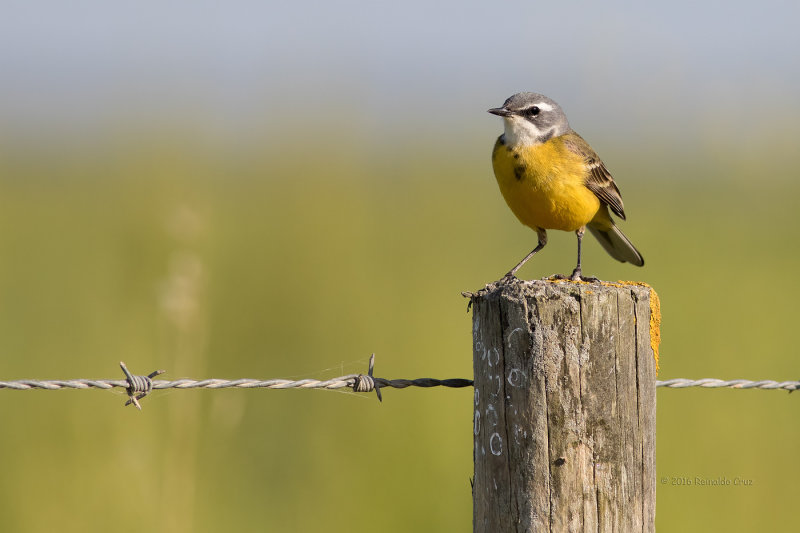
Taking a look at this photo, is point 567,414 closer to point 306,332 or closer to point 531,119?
point 531,119

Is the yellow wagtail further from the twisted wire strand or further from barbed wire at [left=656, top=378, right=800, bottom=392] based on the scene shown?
the twisted wire strand

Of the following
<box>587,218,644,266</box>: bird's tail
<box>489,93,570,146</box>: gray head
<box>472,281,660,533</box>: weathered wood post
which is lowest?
<box>472,281,660,533</box>: weathered wood post

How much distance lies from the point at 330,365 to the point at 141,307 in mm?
1325

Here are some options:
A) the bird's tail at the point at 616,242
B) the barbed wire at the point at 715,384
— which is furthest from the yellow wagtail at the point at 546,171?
the barbed wire at the point at 715,384

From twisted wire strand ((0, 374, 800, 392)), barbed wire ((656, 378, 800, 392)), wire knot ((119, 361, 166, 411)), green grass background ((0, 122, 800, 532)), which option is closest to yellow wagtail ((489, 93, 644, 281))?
barbed wire ((656, 378, 800, 392))

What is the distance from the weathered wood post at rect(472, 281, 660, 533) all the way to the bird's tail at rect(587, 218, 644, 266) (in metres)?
3.11

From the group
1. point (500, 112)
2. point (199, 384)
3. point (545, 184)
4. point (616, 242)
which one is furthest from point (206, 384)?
point (616, 242)

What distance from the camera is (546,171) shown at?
5.12 meters

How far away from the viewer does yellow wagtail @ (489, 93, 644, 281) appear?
5125 mm

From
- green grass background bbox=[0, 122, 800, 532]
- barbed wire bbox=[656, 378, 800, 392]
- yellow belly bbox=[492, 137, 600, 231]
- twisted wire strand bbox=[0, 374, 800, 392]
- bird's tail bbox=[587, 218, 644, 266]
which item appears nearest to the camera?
twisted wire strand bbox=[0, 374, 800, 392]

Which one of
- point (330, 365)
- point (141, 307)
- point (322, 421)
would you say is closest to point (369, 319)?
point (330, 365)

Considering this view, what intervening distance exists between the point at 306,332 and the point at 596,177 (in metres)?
2.38

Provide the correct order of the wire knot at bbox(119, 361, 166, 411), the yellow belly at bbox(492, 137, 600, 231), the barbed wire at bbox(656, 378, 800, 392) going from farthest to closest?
the yellow belly at bbox(492, 137, 600, 231) < the barbed wire at bbox(656, 378, 800, 392) < the wire knot at bbox(119, 361, 166, 411)

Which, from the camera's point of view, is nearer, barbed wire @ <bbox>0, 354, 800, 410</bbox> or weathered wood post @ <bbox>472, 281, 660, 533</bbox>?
weathered wood post @ <bbox>472, 281, 660, 533</bbox>
